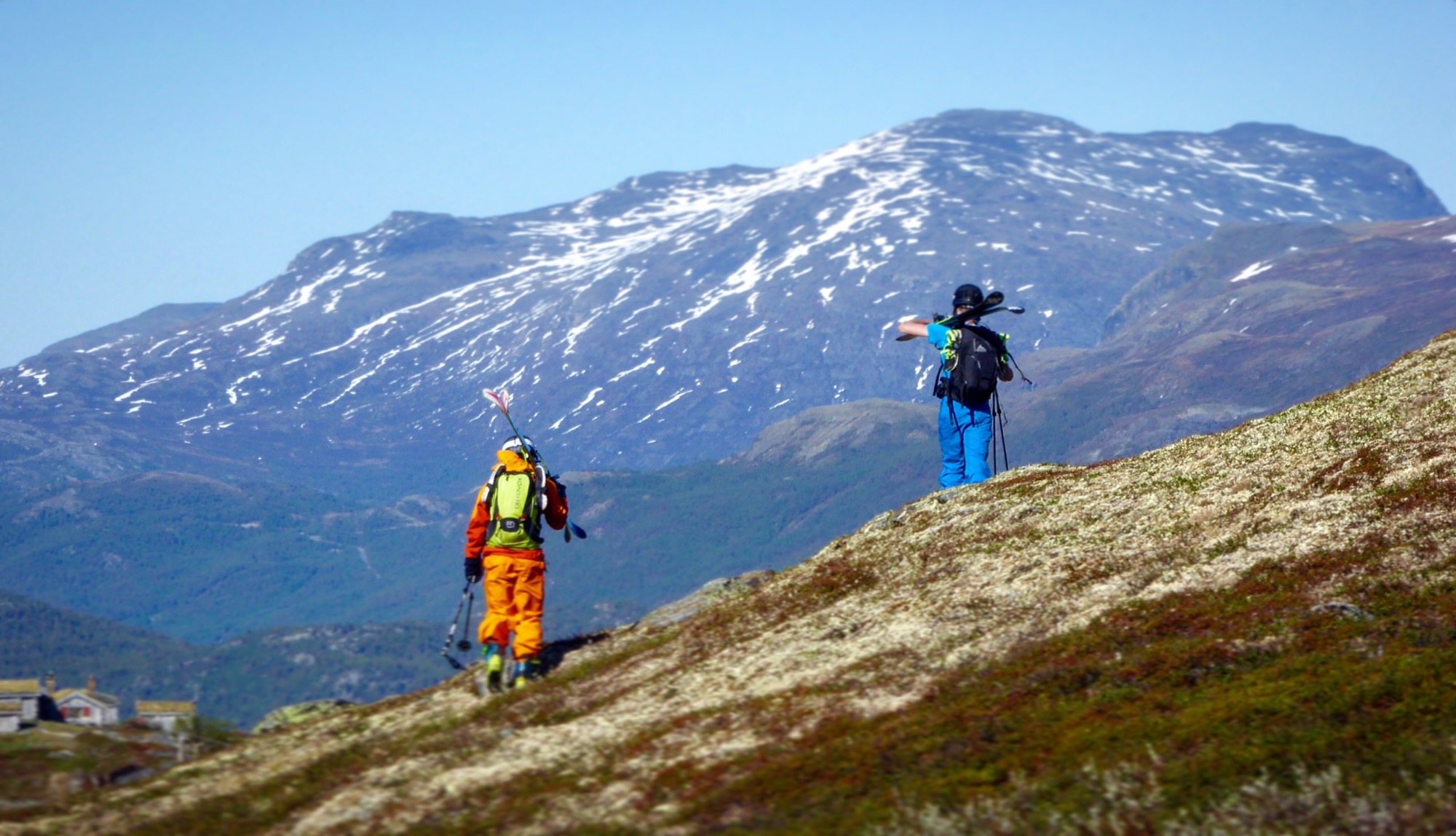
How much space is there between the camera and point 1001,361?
41.6 meters

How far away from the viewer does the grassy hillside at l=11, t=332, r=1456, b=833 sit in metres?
21.9

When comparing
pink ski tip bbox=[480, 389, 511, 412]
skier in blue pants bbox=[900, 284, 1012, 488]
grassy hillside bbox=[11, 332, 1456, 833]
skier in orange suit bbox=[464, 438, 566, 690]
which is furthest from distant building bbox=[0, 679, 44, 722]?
skier in blue pants bbox=[900, 284, 1012, 488]

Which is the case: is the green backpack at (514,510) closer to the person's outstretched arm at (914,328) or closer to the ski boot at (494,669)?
the ski boot at (494,669)

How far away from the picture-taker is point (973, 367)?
40750mm

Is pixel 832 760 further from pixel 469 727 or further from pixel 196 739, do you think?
pixel 196 739

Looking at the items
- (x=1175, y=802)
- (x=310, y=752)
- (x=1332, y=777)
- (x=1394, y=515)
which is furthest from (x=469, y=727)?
(x=1394, y=515)

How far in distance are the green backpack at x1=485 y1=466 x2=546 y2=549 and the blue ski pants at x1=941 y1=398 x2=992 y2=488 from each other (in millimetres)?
13564

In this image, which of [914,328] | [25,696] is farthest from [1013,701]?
[25,696]

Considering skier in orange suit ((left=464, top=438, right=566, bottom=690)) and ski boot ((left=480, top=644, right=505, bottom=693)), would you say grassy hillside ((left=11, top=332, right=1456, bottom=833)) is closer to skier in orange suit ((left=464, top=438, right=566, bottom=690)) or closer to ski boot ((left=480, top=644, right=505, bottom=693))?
ski boot ((left=480, top=644, right=505, bottom=693))

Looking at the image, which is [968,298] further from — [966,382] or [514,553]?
[514,553]

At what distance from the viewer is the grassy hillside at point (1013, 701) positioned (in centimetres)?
2189

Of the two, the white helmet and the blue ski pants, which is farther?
the blue ski pants

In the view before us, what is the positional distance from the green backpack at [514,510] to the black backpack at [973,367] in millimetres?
13247

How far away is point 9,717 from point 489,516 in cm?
1161
